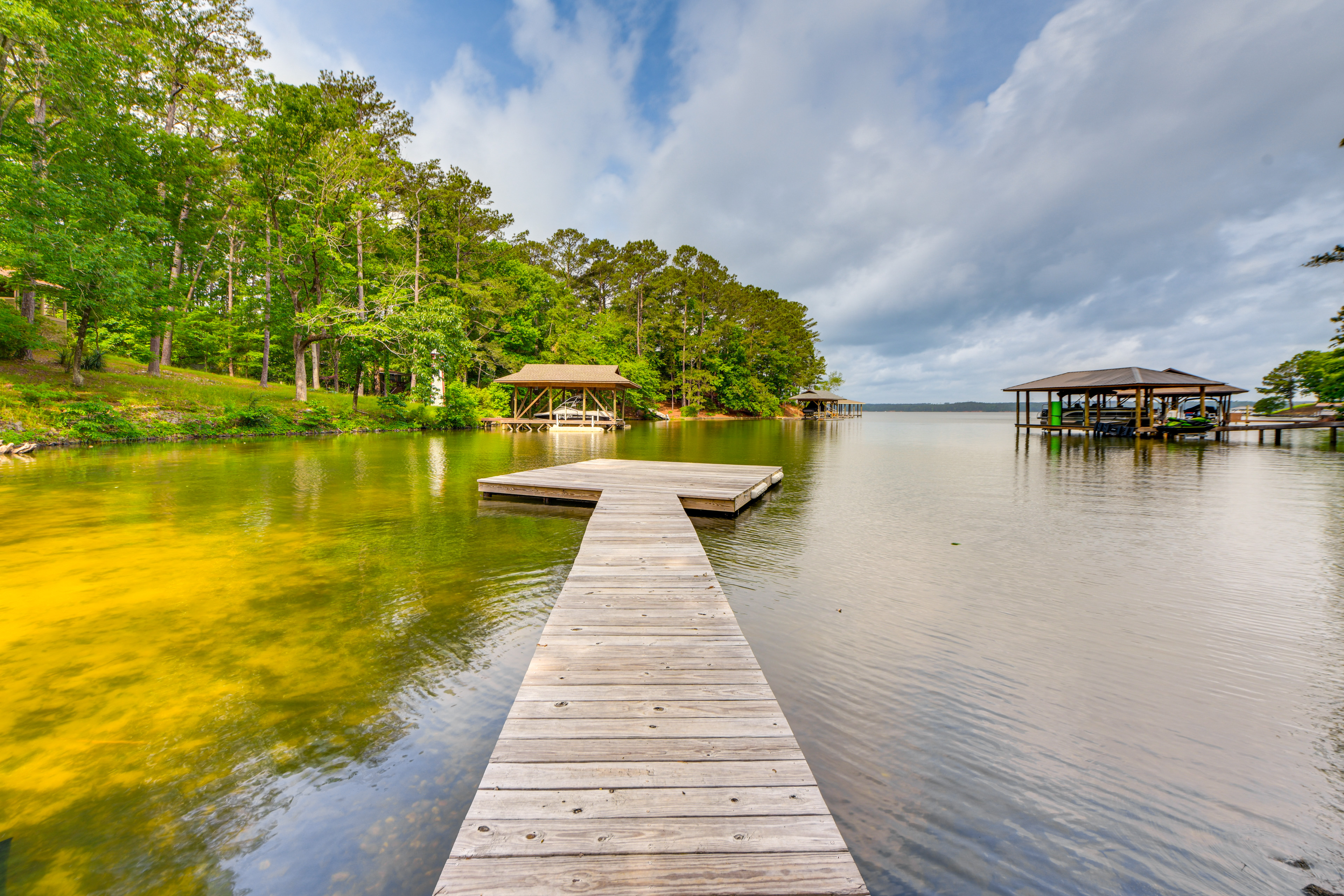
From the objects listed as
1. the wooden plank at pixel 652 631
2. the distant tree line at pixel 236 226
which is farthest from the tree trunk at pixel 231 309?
the wooden plank at pixel 652 631

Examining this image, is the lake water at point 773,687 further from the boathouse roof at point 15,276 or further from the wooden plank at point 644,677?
the boathouse roof at point 15,276

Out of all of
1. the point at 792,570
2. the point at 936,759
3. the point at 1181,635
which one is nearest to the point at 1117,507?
the point at 1181,635

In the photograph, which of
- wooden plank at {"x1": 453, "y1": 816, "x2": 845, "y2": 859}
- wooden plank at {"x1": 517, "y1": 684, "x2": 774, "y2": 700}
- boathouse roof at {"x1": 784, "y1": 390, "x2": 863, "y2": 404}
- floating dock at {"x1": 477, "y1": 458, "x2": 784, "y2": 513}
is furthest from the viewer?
boathouse roof at {"x1": 784, "y1": 390, "x2": 863, "y2": 404}

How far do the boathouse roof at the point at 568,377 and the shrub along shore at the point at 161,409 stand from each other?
4614mm

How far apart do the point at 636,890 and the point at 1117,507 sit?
11.4m

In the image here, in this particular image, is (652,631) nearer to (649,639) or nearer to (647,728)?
(649,639)

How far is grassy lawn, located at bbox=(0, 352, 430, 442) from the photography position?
1650 centimetres

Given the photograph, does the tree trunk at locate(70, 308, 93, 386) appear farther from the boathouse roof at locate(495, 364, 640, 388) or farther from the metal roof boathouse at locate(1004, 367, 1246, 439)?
the metal roof boathouse at locate(1004, 367, 1246, 439)

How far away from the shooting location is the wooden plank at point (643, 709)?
7.95 ft

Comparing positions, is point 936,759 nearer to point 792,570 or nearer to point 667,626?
point 667,626

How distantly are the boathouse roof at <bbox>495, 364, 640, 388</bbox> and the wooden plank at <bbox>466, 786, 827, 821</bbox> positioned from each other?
98.7 feet

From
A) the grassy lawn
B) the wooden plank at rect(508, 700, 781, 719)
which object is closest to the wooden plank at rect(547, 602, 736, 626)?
the wooden plank at rect(508, 700, 781, 719)

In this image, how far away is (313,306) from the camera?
27344 millimetres

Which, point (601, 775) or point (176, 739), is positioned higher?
point (601, 775)
